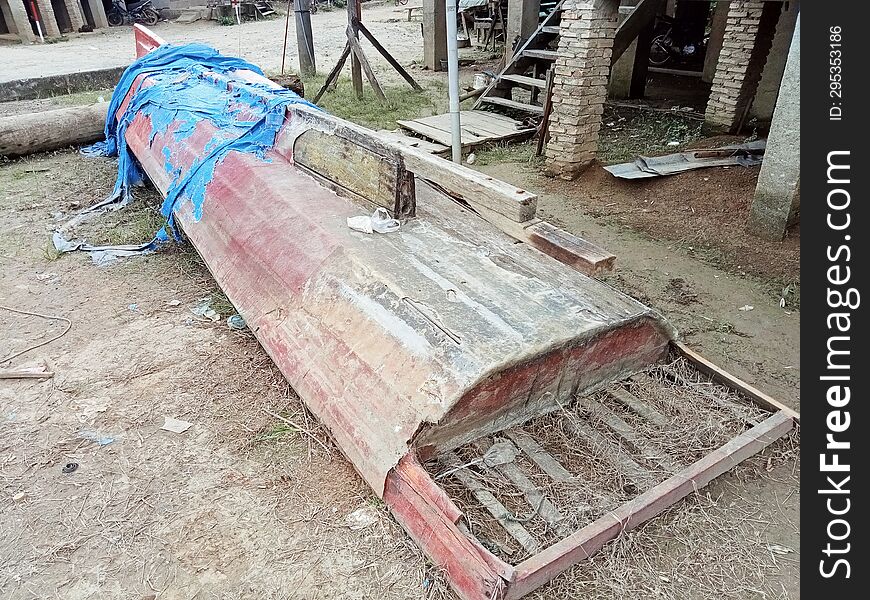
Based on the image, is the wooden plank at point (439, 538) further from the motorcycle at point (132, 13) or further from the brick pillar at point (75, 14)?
the motorcycle at point (132, 13)

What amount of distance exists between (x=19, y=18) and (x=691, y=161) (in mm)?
19154

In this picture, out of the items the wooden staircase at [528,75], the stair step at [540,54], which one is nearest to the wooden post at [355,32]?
the wooden staircase at [528,75]

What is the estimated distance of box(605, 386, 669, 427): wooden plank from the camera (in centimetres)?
290

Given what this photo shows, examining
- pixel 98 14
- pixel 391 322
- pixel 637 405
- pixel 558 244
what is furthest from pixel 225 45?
pixel 637 405

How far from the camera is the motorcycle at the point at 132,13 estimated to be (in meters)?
20.9

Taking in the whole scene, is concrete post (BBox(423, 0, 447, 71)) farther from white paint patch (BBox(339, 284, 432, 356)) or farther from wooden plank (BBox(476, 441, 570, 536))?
wooden plank (BBox(476, 441, 570, 536))

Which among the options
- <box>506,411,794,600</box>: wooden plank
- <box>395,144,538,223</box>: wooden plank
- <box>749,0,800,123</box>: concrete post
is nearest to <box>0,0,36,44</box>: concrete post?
<box>395,144,538,223</box>: wooden plank

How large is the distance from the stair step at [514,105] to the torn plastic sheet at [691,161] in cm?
203

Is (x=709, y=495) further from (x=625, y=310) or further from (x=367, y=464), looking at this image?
(x=367, y=464)

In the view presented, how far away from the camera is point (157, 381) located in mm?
3717

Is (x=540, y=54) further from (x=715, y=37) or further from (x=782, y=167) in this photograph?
(x=782, y=167)

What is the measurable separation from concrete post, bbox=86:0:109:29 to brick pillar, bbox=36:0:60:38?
7.03 ft

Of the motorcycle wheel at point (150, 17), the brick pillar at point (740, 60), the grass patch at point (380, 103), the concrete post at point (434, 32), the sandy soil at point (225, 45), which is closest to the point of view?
the brick pillar at point (740, 60)
